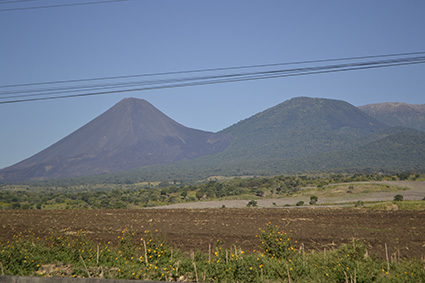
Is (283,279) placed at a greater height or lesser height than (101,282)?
lesser

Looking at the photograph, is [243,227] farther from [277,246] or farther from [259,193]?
[259,193]

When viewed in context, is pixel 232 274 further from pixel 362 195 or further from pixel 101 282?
pixel 362 195

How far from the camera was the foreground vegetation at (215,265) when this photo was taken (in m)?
13.4

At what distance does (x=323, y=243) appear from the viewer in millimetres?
22578

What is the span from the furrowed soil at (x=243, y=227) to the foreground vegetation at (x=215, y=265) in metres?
3.89

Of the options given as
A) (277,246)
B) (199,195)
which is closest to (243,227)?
(277,246)

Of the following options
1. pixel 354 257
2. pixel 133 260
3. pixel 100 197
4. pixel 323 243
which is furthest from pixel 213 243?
pixel 100 197

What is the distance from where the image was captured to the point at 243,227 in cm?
2902

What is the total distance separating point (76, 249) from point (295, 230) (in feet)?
43.9

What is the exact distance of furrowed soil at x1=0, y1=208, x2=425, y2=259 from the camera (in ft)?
74.3

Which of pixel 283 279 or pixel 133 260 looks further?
pixel 133 260

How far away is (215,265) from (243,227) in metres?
15.2

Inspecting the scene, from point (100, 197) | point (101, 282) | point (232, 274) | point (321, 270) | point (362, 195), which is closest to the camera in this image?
point (101, 282)

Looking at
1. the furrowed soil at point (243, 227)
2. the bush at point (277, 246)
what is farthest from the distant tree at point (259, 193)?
the bush at point (277, 246)
